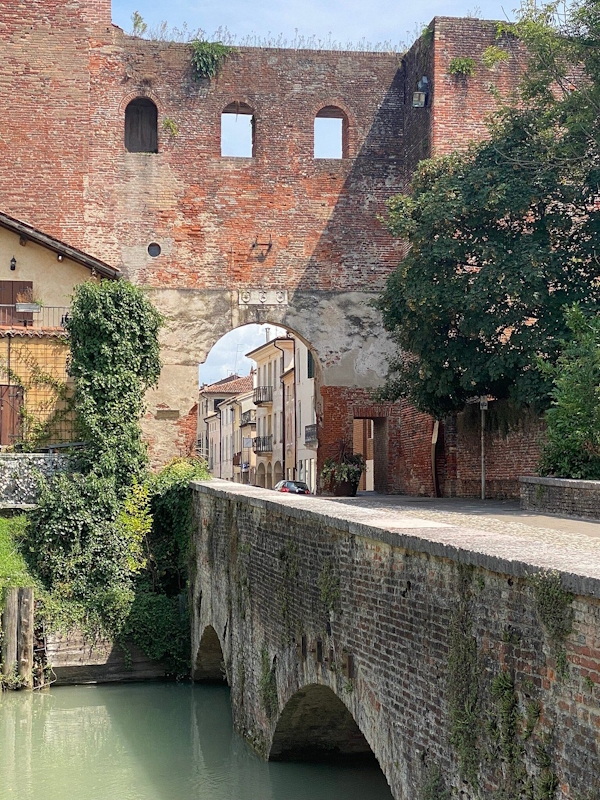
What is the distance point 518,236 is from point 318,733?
386 inches

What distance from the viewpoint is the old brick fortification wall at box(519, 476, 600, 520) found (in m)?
12.7

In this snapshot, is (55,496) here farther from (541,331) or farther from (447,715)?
(447,715)

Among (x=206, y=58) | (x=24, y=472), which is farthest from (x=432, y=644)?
Answer: (x=206, y=58)

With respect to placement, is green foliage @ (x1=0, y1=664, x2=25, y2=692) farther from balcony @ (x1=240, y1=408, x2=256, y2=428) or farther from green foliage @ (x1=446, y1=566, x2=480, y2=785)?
balcony @ (x1=240, y1=408, x2=256, y2=428)

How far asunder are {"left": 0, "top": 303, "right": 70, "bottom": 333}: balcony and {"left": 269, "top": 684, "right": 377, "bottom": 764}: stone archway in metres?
13.5

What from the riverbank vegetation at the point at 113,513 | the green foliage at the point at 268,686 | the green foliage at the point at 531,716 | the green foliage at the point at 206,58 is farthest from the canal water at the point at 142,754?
the green foliage at the point at 206,58

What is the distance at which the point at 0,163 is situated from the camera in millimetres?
23438

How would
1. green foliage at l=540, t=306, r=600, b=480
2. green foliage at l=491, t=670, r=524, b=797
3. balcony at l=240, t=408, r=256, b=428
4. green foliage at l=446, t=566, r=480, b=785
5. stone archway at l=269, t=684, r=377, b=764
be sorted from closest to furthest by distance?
green foliage at l=491, t=670, r=524, b=797 → green foliage at l=446, t=566, r=480, b=785 → stone archway at l=269, t=684, r=377, b=764 → green foliage at l=540, t=306, r=600, b=480 → balcony at l=240, t=408, r=256, b=428

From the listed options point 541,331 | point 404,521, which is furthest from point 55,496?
point 404,521

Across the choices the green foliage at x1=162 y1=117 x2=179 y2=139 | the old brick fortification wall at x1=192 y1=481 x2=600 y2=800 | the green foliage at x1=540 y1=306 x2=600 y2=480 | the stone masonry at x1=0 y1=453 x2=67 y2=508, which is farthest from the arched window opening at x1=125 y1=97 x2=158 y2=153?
the old brick fortification wall at x1=192 y1=481 x2=600 y2=800

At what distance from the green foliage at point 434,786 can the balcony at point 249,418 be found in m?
53.2

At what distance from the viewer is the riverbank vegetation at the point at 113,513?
63.6 feet

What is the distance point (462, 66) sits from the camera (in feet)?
77.2

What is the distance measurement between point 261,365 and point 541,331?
40.0m
